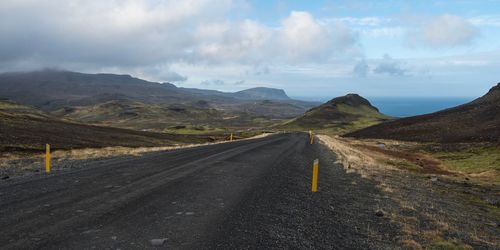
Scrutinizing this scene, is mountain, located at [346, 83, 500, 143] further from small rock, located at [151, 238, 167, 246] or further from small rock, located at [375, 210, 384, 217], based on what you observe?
small rock, located at [151, 238, 167, 246]

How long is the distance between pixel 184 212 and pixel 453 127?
277ft

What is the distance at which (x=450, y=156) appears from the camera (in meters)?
54.2

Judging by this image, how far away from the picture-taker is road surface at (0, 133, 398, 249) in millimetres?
9555

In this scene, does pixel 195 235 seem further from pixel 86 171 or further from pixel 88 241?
pixel 86 171

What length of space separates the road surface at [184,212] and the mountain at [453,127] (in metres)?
51.2

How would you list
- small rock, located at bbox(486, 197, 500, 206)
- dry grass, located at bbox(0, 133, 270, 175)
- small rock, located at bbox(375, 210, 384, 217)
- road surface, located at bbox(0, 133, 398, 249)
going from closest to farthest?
road surface, located at bbox(0, 133, 398, 249) < small rock, located at bbox(375, 210, 384, 217) < small rock, located at bbox(486, 197, 500, 206) < dry grass, located at bbox(0, 133, 270, 175)

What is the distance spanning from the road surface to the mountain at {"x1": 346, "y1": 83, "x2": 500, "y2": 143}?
51.2 metres

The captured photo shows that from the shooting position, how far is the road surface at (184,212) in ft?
31.3

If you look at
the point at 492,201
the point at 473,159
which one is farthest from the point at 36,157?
the point at 473,159

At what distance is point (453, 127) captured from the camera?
278 feet

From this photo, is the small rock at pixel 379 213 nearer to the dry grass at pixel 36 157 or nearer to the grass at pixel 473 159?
the dry grass at pixel 36 157

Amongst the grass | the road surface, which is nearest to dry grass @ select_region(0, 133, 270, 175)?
the road surface

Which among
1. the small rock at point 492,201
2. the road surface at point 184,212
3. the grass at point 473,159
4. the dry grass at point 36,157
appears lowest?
the grass at point 473,159

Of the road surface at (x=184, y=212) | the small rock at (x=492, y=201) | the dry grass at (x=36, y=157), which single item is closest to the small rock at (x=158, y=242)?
the road surface at (x=184, y=212)
